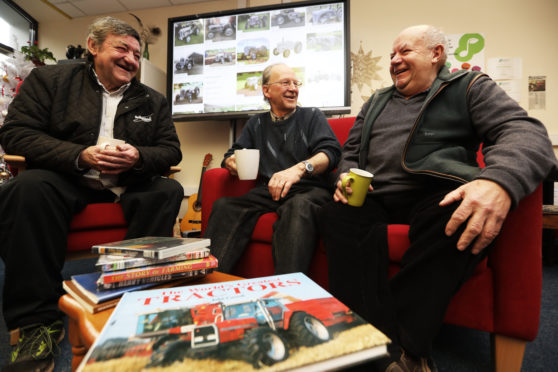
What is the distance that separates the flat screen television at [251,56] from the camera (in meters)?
2.43

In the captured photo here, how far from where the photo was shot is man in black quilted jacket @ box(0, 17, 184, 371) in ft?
2.90

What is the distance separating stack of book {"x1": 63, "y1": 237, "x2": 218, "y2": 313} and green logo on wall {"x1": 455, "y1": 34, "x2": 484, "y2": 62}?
9.58 ft

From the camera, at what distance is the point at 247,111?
8.64 feet

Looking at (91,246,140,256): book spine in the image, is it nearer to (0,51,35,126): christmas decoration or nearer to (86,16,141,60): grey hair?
(86,16,141,60): grey hair

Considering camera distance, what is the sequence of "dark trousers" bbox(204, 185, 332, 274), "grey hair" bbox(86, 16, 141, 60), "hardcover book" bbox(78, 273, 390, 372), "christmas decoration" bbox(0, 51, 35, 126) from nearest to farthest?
"hardcover book" bbox(78, 273, 390, 372) < "dark trousers" bbox(204, 185, 332, 274) < "grey hair" bbox(86, 16, 141, 60) < "christmas decoration" bbox(0, 51, 35, 126)

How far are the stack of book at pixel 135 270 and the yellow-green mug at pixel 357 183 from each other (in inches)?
20.5

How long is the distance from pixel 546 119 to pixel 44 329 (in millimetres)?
3549

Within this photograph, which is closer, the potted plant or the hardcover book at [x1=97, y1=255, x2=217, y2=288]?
the hardcover book at [x1=97, y1=255, x2=217, y2=288]

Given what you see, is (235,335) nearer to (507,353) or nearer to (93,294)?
(93,294)

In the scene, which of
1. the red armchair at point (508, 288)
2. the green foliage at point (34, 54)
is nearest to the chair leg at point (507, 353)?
the red armchair at point (508, 288)

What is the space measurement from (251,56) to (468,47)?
1.94 metres

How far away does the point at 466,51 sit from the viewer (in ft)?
8.29

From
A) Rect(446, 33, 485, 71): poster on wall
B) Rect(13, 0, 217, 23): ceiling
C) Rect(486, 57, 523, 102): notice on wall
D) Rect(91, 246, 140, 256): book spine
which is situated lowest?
Rect(91, 246, 140, 256): book spine

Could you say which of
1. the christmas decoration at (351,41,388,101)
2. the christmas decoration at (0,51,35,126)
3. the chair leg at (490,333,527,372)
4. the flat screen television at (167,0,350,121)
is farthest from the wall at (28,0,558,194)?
the chair leg at (490,333,527,372)
